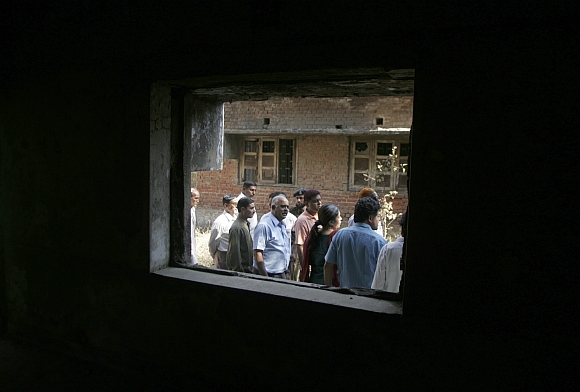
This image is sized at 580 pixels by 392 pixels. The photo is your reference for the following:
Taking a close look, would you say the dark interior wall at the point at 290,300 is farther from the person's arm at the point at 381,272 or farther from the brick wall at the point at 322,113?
the brick wall at the point at 322,113

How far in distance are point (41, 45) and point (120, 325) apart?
1889 millimetres

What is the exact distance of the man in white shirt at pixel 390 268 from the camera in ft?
9.88

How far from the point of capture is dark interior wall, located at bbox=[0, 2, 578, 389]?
5.11ft

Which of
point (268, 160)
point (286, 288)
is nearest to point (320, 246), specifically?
point (286, 288)

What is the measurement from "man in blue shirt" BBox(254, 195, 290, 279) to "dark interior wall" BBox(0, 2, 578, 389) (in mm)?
1941

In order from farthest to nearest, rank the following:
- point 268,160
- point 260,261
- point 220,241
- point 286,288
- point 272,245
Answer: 1. point 268,160
2. point 220,241
3. point 272,245
4. point 260,261
5. point 286,288

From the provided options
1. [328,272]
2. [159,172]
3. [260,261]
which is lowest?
[260,261]

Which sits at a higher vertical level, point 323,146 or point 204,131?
point 323,146

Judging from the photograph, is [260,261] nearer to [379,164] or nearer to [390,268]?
[390,268]

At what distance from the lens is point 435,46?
5.45 feet

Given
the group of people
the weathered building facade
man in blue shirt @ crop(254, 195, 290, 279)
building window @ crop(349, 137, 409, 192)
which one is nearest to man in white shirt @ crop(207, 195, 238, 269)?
the group of people

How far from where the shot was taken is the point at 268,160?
1131 centimetres

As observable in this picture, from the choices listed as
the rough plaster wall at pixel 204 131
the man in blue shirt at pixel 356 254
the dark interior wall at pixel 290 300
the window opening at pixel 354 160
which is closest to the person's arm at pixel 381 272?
the man in blue shirt at pixel 356 254

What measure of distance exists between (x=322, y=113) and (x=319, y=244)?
7.09 meters
